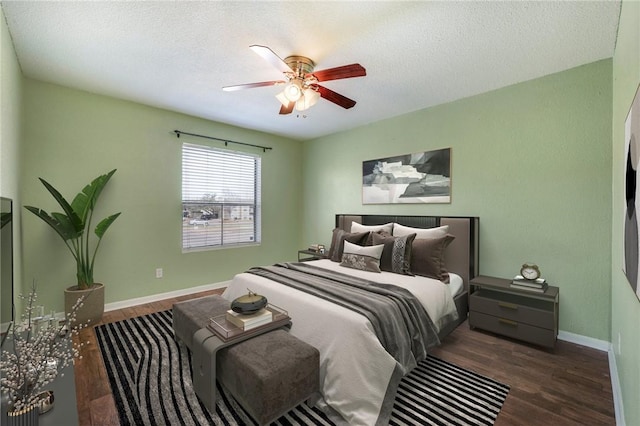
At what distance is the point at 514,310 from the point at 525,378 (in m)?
0.65

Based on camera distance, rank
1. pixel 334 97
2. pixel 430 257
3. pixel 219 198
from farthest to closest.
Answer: pixel 219 198
pixel 430 257
pixel 334 97

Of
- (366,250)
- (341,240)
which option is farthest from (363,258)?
(341,240)

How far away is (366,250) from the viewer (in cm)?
313

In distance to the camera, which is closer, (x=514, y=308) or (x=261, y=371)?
(x=261, y=371)

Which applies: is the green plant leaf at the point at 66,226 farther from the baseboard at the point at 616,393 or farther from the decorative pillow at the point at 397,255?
the baseboard at the point at 616,393

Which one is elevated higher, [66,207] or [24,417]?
[66,207]

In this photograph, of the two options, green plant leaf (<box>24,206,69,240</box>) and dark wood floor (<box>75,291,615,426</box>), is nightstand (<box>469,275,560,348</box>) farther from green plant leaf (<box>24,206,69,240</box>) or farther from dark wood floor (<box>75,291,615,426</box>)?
green plant leaf (<box>24,206,69,240</box>)

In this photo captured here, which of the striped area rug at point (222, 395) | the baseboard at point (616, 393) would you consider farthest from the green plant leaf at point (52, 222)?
the baseboard at point (616, 393)

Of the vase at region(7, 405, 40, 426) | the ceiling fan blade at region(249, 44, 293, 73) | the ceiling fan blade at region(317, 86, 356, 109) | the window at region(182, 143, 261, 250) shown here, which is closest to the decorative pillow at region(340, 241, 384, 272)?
the ceiling fan blade at region(317, 86, 356, 109)

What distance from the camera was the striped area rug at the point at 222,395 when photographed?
167 cm

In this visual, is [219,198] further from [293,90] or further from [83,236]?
[293,90]

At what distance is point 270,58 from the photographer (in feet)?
6.48

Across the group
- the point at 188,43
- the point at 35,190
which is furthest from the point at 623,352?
the point at 35,190

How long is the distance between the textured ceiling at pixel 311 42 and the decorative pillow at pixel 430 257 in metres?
1.67
